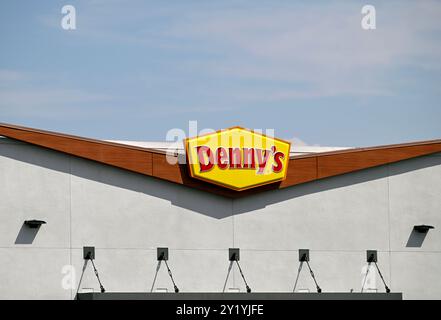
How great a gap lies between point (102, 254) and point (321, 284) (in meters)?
11.7

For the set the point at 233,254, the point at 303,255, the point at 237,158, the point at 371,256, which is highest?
the point at 237,158

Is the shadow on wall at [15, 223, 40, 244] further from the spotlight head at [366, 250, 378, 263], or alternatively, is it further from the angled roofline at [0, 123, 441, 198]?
the spotlight head at [366, 250, 378, 263]

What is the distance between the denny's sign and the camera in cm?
5903

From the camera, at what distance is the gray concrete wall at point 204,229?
57.2m

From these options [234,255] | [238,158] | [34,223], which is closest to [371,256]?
[234,255]

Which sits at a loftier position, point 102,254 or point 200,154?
point 200,154

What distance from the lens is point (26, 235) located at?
57.1 m

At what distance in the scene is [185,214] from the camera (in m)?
59.5

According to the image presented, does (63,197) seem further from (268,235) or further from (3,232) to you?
(268,235)

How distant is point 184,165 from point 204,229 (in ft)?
11.4

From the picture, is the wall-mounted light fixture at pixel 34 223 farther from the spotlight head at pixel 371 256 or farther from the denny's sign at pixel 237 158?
the spotlight head at pixel 371 256

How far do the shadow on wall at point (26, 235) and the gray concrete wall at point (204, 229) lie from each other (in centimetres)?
5

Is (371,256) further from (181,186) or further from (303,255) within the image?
(181,186)
